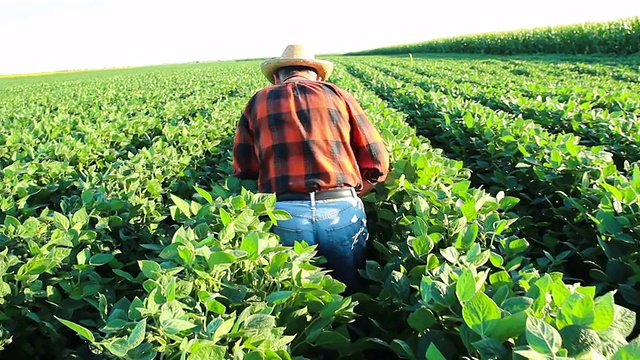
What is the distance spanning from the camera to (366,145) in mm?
2998

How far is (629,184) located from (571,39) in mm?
28747

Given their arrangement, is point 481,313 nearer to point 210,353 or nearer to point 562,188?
point 210,353

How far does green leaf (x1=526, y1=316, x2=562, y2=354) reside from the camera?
1089 millimetres

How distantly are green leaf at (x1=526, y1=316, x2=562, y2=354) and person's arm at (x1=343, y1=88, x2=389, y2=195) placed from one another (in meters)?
1.94

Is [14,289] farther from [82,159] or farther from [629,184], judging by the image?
[629,184]

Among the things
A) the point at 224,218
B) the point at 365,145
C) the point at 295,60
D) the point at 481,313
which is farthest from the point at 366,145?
the point at 481,313

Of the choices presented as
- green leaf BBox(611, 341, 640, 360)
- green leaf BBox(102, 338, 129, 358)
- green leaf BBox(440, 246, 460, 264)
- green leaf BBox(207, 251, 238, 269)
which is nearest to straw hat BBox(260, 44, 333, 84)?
green leaf BBox(440, 246, 460, 264)

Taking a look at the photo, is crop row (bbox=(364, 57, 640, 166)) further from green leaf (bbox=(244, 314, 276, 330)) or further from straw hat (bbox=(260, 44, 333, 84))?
green leaf (bbox=(244, 314, 276, 330))

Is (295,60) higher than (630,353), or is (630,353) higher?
(295,60)

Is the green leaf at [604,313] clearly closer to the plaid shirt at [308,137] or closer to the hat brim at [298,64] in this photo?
the plaid shirt at [308,137]

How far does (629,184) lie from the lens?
268 cm

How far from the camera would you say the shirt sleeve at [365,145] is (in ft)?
9.80

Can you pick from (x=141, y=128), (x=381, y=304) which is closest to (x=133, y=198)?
(x=381, y=304)

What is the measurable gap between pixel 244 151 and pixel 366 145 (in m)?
0.78
